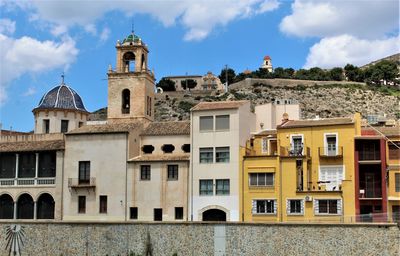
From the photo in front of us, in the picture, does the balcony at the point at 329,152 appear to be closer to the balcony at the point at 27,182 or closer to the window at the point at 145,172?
the window at the point at 145,172

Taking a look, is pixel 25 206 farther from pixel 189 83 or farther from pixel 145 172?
pixel 189 83

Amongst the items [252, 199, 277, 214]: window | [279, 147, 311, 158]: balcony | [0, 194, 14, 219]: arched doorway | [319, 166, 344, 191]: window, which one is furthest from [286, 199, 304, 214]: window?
[0, 194, 14, 219]: arched doorway

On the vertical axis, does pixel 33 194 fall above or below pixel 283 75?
below

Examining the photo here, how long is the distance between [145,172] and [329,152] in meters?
15.6

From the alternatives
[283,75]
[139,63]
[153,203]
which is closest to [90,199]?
[153,203]

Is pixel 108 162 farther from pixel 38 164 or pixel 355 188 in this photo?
pixel 355 188

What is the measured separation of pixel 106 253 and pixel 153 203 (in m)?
8.24

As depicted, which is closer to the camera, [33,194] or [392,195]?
[392,195]

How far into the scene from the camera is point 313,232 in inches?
1572

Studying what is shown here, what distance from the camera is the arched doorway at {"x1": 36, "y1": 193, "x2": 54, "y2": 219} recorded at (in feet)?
184

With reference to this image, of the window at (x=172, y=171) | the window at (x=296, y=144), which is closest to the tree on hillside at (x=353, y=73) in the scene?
the window at (x=296, y=144)

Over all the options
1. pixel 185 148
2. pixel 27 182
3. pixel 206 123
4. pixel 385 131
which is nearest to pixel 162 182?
pixel 185 148

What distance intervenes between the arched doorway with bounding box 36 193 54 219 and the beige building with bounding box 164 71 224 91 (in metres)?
103

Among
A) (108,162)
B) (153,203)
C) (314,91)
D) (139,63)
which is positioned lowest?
(153,203)
